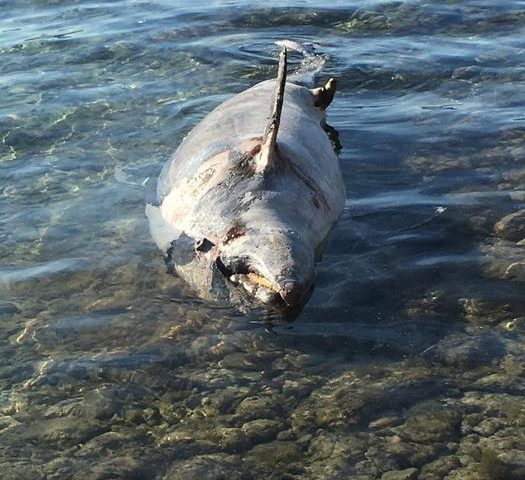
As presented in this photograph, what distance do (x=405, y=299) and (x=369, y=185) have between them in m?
2.01

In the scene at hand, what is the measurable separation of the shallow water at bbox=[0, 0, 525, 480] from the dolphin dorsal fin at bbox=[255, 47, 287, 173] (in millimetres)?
830

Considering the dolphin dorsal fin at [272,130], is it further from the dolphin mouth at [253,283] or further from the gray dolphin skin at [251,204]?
the dolphin mouth at [253,283]

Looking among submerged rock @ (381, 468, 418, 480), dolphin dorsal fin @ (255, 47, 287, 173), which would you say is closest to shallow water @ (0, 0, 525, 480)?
submerged rock @ (381, 468, 418, 480)

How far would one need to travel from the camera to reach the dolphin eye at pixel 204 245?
586 centimetres

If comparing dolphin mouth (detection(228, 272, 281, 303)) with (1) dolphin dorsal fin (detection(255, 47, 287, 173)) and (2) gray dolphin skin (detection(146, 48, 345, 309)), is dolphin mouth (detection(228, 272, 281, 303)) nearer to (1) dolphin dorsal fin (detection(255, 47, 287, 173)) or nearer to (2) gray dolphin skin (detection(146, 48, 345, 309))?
(2) gray dolphin skin (detection(146, 48, 345, 309))

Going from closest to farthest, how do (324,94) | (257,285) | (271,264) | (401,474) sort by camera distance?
1. (401,474)
2. (271,264)
3. (257,285)
4. (324,94)

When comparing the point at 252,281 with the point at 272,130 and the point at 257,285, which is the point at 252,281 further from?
the point at 272,130

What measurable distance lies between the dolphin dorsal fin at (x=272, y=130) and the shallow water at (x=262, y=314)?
2.72 feet

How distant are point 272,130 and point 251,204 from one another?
540 millimetres

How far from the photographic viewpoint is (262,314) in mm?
5527

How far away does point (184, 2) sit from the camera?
14.1m

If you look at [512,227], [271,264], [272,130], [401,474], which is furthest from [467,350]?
[272,130]

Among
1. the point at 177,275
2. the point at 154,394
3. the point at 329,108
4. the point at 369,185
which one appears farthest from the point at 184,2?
the point at 154,394

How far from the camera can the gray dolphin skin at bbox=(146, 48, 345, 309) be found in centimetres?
548
